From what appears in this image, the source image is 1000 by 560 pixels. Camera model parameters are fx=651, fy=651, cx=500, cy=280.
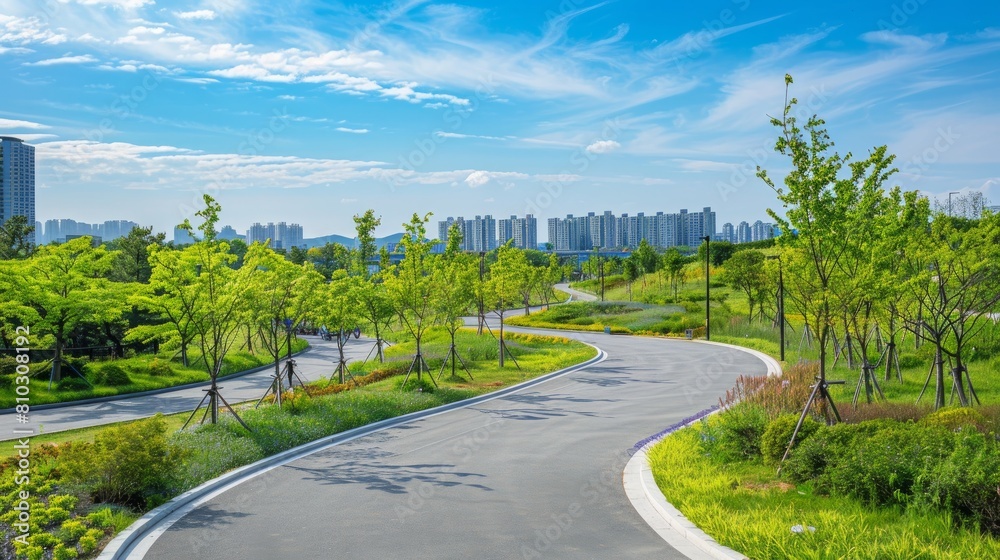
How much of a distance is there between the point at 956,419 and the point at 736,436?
3.43 meters

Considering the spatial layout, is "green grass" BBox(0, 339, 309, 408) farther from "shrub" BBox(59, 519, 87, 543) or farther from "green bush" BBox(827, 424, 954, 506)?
"green bush" BBox(827, 424, 954, 506)

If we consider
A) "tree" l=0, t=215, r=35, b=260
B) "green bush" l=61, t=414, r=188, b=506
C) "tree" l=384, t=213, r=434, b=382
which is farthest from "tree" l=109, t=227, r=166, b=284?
"green bush" l=61, t=414, r=188, b=506

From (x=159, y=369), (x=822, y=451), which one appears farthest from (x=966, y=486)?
(x=159, y=369)

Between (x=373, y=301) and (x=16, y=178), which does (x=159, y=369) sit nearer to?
(x=373, y=301)

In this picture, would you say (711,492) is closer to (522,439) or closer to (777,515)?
(777,515)

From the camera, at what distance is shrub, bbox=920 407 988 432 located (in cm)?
1032

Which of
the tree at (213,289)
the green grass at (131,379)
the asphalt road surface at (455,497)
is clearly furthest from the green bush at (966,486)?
the green grass at (131,379)

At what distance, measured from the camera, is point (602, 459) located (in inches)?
472

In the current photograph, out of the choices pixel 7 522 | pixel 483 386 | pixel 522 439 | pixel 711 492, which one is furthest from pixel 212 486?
pixel 483 386

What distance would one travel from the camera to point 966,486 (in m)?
7.55

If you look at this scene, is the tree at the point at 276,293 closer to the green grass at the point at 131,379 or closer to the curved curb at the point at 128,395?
the curved curb at the point at 128,395

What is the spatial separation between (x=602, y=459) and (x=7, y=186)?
80093 millimetres

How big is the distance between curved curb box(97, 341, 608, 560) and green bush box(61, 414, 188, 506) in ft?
1.58

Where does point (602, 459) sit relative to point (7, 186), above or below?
below
